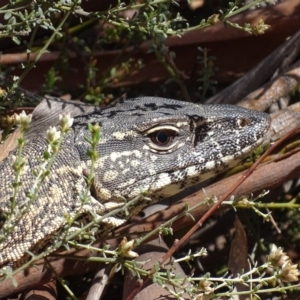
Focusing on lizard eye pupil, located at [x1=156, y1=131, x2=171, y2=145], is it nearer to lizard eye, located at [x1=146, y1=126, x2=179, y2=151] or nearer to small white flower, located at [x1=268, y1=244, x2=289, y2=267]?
lizard eye, located at [x1=146, y1=126, x2=179, y2=151]

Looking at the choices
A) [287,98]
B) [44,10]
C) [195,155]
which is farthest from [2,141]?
[287,98]

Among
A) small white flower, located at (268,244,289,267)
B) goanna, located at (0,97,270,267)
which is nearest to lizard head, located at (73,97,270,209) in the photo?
goanna, located at (0,97,270,267)

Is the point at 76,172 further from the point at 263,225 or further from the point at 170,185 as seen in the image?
the point at 263,225

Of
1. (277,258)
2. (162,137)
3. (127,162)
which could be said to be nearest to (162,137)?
(162,137)

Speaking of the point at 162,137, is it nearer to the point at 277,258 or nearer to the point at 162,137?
the point at 162,137

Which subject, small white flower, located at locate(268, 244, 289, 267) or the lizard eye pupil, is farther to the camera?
the lizard eye pupil

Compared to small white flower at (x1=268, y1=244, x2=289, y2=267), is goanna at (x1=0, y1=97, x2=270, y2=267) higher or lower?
higher

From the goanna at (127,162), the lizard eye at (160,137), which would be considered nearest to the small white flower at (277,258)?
the goanna at (127,162)

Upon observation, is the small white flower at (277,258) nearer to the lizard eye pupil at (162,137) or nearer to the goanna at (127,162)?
the goanna at (127,162)
